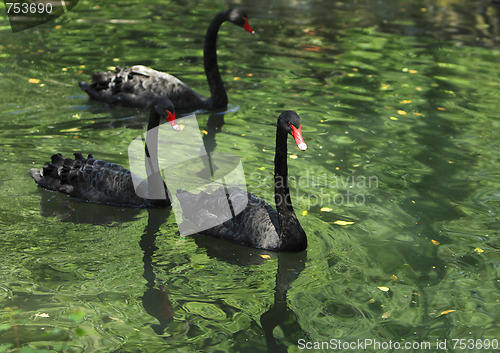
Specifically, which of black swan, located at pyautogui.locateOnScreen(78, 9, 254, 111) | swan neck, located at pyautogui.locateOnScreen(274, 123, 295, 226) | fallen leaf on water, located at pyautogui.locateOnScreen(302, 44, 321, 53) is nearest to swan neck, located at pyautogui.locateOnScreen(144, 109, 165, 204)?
swan neck, located at pyautogui.locateOnScreen(274, 123, 295, 226)

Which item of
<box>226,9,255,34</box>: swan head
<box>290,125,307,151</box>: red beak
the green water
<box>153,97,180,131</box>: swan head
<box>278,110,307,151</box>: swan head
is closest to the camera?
the green water

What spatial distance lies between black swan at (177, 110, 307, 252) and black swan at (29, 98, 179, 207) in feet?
1.73

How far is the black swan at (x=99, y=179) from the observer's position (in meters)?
6.35

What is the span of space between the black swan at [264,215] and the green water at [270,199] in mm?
110

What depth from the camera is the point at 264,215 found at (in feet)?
19.0

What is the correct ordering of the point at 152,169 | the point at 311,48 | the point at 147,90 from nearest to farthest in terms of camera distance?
the point at 152,169
the point at 147,90
the point at 311,48

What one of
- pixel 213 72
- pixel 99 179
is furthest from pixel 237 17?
pixel 99 179

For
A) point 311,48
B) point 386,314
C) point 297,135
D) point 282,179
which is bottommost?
point 386,314

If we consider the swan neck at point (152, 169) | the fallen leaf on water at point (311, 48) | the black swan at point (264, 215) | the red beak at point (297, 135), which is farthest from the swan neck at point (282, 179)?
the fallen leaf on water at point (311, 48)

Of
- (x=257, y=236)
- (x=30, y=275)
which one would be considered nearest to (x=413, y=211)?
(x=257, y=236)

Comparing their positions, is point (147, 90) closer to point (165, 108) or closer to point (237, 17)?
point (237, 17)

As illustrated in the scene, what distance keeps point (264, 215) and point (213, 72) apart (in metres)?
3.79

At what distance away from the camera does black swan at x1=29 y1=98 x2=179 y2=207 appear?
635cm

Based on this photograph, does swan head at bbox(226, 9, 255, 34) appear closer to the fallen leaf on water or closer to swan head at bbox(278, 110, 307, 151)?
the fallen leaf on water
